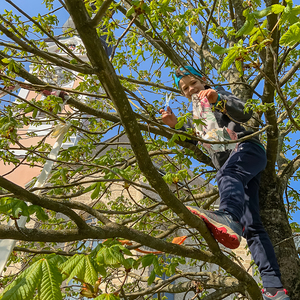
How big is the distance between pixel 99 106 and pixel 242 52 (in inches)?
143

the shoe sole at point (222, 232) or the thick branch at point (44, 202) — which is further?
the shoe sole at point (222, 232)

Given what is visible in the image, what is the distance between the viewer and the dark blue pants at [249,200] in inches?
91.8

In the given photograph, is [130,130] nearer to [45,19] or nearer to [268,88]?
[268,88]

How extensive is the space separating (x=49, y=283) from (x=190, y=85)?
2611mm

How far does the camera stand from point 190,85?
3271mm

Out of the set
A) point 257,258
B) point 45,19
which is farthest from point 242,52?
point 45,19

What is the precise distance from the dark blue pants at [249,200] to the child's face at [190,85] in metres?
0.86

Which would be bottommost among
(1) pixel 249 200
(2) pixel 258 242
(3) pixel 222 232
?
(2) pixel 258 242

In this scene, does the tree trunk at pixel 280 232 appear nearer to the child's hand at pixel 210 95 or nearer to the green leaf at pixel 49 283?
the child's hand at pixel 210 95

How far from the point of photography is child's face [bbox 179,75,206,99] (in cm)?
323

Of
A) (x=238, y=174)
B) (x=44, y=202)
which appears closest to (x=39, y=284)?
(x=44, y=202)

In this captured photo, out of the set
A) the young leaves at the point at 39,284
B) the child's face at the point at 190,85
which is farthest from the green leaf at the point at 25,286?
the child's face at the point at 190,85

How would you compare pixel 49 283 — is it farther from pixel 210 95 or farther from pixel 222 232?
pixel 210 95

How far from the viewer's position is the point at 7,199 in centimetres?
172
